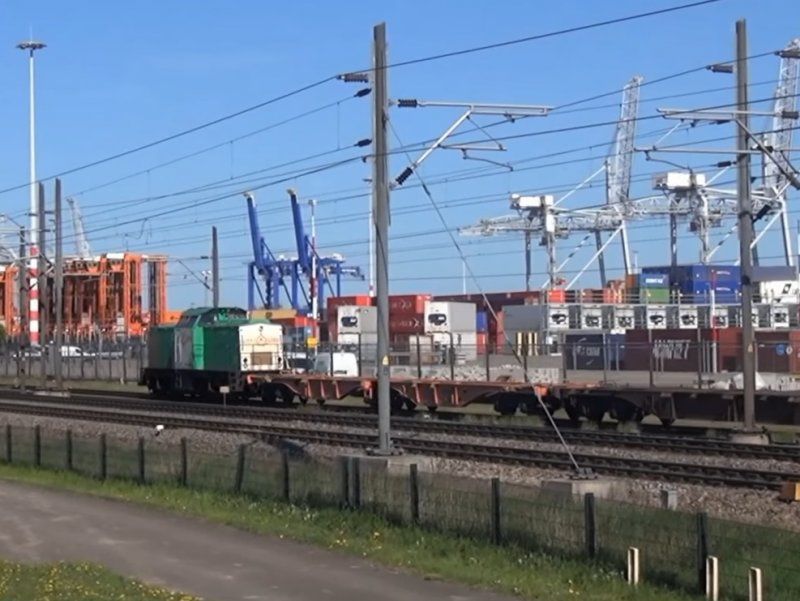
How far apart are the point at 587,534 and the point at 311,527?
4.85 m

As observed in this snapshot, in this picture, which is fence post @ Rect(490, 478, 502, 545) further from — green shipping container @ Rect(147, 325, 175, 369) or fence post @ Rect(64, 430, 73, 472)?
green shipping container @ Rect(147, 325, 175, 369)

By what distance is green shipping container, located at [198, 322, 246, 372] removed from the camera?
54.1 m

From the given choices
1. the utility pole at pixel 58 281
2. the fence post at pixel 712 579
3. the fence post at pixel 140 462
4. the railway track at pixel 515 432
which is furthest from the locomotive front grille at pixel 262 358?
the fence post at pixel 712 579

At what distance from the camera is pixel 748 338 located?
107 feet

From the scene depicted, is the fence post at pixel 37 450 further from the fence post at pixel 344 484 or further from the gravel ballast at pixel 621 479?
the fence post at pixel 344 484

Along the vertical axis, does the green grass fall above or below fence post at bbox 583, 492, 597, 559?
below

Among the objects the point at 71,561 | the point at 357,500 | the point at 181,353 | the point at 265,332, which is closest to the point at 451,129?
the point at 357,500

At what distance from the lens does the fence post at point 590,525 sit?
16.0 meters

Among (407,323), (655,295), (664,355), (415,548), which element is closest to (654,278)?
(655,295)

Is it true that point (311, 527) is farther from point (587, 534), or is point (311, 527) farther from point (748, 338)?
point (748, 338)

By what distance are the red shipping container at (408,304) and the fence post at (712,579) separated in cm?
6349

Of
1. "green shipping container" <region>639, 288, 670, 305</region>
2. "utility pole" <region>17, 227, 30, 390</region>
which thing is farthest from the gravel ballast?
"green shipping container" <region>639, 288, 670, 305</region>

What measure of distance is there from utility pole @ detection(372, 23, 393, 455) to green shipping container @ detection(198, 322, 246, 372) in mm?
28537

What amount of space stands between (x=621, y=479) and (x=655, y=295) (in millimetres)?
66504
